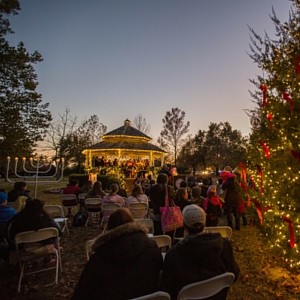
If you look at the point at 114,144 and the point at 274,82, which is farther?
the point at 114,144

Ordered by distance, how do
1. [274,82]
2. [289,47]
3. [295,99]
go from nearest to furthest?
1. [295,99]
2. [274,82]
3. [289,47]

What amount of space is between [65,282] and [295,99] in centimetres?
565

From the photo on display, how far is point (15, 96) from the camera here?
57.9 ft

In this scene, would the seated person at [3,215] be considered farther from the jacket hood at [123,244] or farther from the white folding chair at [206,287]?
the white folding chair at [206,287]

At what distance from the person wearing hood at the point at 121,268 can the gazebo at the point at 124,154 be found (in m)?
18.2

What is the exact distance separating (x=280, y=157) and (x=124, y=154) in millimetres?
18706

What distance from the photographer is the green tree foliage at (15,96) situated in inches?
667

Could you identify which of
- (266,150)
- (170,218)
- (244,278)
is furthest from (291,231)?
(170,218)

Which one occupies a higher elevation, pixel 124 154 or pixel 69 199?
pixel 124 154

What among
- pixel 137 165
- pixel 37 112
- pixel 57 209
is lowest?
pixel 57 209

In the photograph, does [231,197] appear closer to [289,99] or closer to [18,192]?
[289,99]

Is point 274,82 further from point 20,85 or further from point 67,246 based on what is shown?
point 20,85

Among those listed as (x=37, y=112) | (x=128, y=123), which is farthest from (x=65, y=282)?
(x=128, y=123)

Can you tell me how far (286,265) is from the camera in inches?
221
